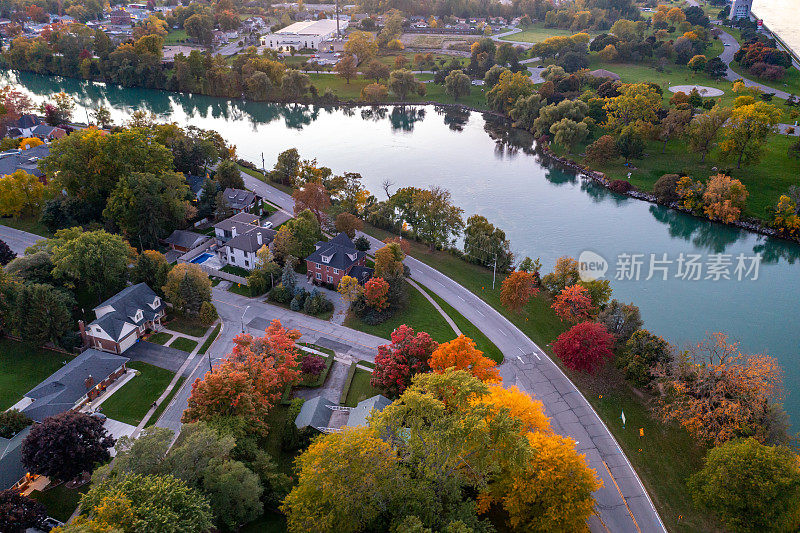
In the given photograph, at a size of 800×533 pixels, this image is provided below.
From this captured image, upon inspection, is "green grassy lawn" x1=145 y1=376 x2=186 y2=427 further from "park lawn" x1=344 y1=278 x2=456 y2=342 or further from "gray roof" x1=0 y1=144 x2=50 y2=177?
"gray roof" x1=0 y1=144 x2=50 y2=177

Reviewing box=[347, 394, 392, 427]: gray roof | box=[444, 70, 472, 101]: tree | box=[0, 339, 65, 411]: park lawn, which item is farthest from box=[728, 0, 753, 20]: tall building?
box=[0, 339, 65, 411]: park lawn

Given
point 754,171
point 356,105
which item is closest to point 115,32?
point 356,105

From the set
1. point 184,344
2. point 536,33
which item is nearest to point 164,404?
point 184,344

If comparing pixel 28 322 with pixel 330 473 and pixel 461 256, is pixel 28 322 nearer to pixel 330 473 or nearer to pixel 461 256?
pixel 330 473

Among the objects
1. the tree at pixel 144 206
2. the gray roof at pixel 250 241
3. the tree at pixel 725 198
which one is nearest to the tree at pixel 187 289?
the gray roof at pixel 250 241

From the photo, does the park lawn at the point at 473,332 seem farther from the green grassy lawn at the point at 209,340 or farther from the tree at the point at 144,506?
the tree at the point at 144,506

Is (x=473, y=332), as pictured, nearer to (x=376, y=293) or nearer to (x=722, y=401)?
(x=376, y=293)
